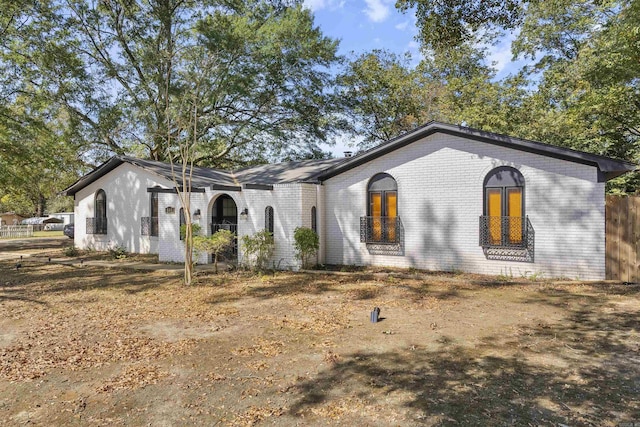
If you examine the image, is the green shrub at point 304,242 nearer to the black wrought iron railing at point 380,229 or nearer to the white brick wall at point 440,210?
the white brick wall at point 440,210

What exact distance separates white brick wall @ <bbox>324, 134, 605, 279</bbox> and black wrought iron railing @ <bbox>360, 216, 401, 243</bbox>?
29 centimetres

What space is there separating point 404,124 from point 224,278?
2003 cm

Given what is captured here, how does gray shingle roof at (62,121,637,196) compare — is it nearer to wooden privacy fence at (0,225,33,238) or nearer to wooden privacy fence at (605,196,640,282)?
wooden privacy fence at (605,196,640,282)

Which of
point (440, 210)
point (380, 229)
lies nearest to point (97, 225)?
point (380, 229)

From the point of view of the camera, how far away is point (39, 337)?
6.14 meters

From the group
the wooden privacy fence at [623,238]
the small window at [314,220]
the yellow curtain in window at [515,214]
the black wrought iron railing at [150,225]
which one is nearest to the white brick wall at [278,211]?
the small window at [314,220]

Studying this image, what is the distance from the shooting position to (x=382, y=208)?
1273cm

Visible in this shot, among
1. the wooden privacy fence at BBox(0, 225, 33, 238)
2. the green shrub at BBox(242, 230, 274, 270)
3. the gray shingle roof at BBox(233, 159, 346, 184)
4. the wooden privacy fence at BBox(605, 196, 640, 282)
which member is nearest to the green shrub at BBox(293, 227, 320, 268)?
the green shrub at BBox(242, 230, 274, 270)

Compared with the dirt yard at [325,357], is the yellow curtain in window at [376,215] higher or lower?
higher

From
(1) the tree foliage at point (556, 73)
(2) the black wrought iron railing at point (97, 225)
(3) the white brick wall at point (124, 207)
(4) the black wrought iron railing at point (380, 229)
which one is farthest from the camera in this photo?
(2) the black wrought iron railing at point (97, 225)

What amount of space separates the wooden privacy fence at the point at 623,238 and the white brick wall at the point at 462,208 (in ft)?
0.81

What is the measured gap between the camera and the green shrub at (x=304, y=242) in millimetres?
12102

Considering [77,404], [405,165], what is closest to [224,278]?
[405,165]

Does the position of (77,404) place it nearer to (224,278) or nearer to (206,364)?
(206,364)
